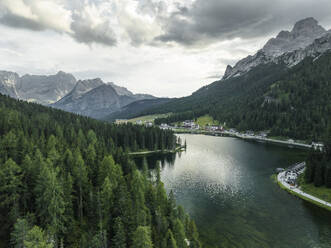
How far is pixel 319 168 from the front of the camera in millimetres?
77812

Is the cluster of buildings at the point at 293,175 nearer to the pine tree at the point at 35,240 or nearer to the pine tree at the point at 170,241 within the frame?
the pine tree at the point at 170,241

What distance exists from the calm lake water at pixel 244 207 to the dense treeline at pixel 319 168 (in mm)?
12928

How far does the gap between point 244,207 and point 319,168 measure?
33.4 metres

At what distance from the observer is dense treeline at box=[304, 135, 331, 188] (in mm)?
76250

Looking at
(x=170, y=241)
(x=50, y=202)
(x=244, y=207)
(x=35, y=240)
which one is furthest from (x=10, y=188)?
(x=244, y=207)

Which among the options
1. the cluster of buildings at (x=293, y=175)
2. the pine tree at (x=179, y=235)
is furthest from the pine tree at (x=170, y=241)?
the cluster of buildings at (x=293, y=175)

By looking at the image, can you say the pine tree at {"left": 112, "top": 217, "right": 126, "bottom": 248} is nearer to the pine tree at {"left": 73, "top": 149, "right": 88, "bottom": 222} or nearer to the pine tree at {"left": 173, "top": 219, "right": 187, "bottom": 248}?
the pine tree at {"left": 173, "top": 219, "right": 187, "bottom": 248}

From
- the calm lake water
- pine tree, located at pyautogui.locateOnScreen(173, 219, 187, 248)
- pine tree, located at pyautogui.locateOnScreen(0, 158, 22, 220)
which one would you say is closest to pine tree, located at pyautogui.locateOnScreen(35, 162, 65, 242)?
pine tree, located at pyautogui.locateOnScreen(0, 158, 22, 220)

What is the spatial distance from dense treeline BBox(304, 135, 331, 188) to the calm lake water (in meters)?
12.9

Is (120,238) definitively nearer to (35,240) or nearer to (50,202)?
(35,240)

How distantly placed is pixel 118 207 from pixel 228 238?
90.9ft

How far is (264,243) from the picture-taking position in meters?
50.8

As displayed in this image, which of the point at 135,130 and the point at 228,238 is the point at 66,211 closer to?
the point at 228,238

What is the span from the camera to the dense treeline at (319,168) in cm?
7625
